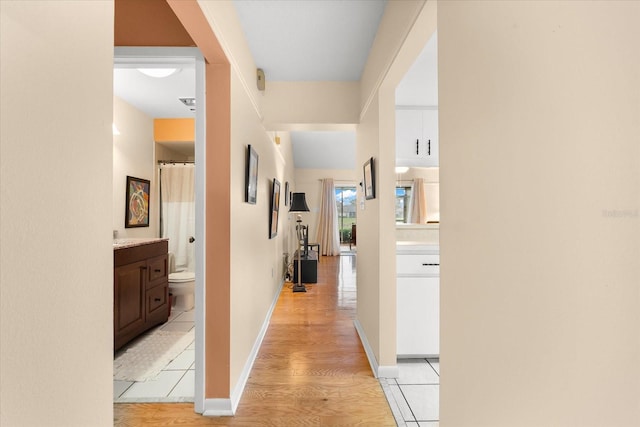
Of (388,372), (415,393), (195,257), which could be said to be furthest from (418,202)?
(195,257)

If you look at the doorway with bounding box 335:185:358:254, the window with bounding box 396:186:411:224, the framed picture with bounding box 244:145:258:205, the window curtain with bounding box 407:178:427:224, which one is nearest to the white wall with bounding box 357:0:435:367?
the framed picture with bounding box 244:145:258:205

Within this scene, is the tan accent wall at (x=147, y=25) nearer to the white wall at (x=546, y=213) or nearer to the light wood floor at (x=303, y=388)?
the white wall at (x=546, y=213)

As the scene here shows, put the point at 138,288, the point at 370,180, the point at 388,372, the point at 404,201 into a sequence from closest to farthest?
the point at 388,372
the point at 370,180
the point at 138,288
the point at 404,201

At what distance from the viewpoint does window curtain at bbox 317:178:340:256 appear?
827 cm

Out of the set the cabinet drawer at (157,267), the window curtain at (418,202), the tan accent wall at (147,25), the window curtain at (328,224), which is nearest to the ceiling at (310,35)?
the tan accent wall at (147,25)

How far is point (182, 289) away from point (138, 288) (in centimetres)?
89

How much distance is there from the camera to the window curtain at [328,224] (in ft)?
27.1

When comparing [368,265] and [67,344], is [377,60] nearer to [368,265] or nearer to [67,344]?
[368,265]

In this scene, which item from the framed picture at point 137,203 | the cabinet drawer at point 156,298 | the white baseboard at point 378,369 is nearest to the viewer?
the white baseboard at point 378,369

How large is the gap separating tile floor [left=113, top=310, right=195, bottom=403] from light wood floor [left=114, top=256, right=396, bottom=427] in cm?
7

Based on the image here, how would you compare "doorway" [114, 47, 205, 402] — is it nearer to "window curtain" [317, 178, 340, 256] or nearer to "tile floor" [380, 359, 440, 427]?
"tile floor" [380, 359, 440, 427]

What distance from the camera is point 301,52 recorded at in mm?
2426

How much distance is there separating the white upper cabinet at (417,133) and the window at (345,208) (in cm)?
538

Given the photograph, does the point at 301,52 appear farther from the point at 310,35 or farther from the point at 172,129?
the point at 172,129
